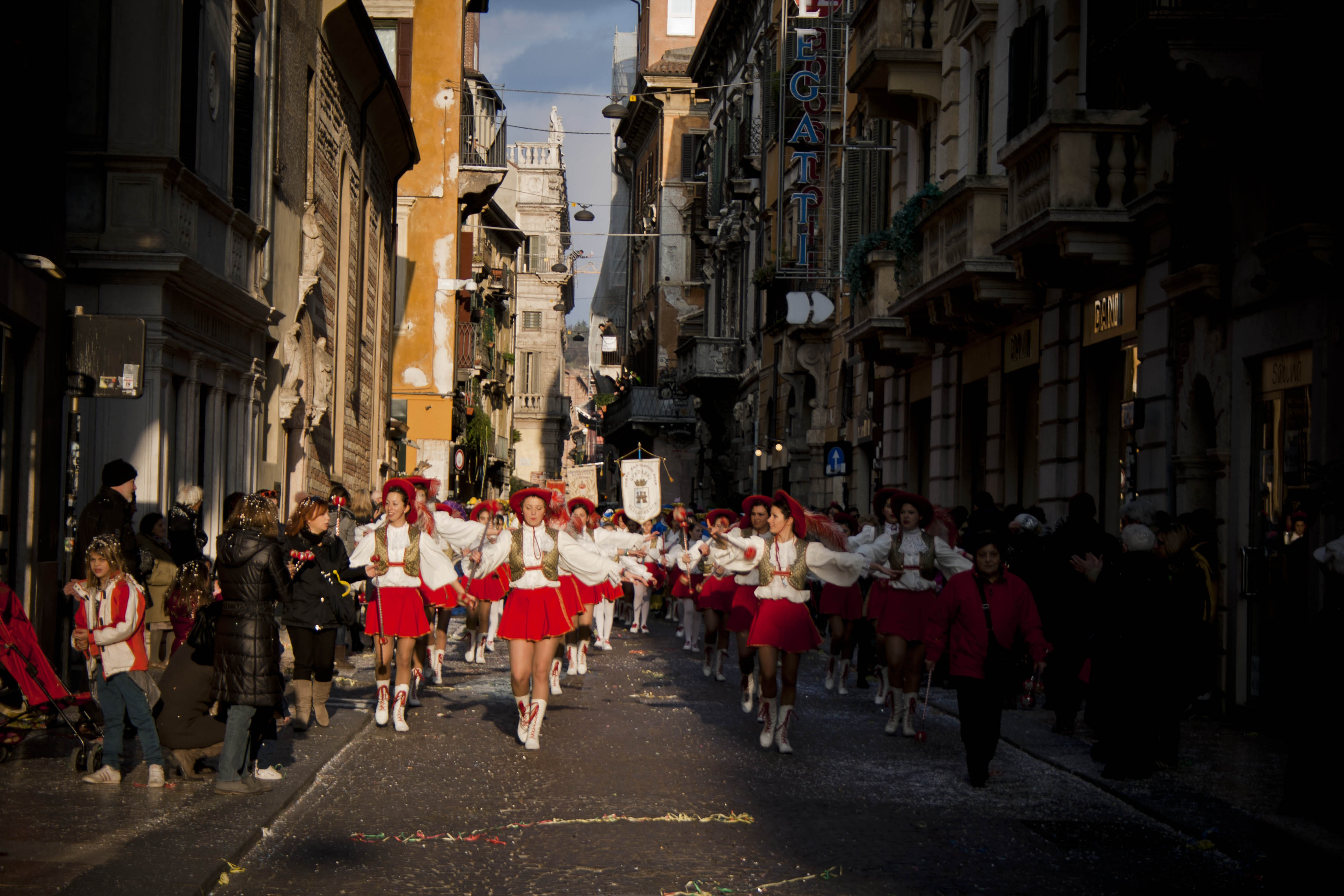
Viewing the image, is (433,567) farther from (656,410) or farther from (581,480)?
(656,410)

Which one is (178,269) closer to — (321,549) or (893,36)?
(321,549)

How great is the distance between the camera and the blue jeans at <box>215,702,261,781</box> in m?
10.0

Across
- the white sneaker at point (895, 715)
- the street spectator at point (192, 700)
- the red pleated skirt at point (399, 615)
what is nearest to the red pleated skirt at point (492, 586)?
the red pleated skirt at point (399, 615)

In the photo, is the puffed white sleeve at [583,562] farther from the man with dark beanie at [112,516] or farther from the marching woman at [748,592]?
the man with dark beanie at [112,516]

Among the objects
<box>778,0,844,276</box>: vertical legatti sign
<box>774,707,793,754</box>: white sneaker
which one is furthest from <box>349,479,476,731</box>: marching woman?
<box>778,0,844,276</box>: vertical legatti sign

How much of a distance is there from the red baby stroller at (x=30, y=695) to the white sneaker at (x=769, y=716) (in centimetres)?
490

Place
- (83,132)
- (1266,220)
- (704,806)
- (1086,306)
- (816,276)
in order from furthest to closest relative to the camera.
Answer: (816,276) < (1086,306) < (83,132) < (1266,220) < (704,806)

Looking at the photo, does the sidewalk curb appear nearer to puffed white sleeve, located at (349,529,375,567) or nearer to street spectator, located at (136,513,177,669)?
puffed white sleeve, located at (349,529,375,567)

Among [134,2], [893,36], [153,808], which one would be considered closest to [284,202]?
[134,2]

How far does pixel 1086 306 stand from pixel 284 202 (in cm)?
1145

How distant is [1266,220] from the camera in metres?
14.9

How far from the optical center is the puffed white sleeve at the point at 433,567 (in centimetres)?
1417

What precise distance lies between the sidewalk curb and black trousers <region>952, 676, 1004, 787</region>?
4242 millimetres

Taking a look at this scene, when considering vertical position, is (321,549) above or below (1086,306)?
below
